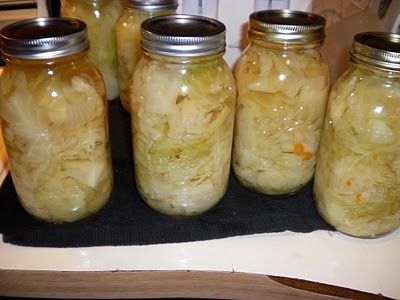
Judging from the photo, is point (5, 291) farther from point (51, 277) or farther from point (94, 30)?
point (94, 30)

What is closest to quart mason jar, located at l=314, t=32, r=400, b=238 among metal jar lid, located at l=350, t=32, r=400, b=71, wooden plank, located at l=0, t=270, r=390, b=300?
metal jar lid, located at l=350, t=32, r=400, b=71

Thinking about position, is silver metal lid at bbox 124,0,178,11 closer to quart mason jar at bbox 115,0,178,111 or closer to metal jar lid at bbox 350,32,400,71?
quart mason jar at bbox 115,0,178,111

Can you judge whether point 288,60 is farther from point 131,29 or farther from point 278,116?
point 131,29

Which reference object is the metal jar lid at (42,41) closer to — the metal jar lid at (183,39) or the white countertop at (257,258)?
the metal jar lid at (183,39)

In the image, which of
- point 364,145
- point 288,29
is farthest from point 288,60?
point 364,145

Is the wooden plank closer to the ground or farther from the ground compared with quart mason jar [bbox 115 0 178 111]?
closer to the ground
